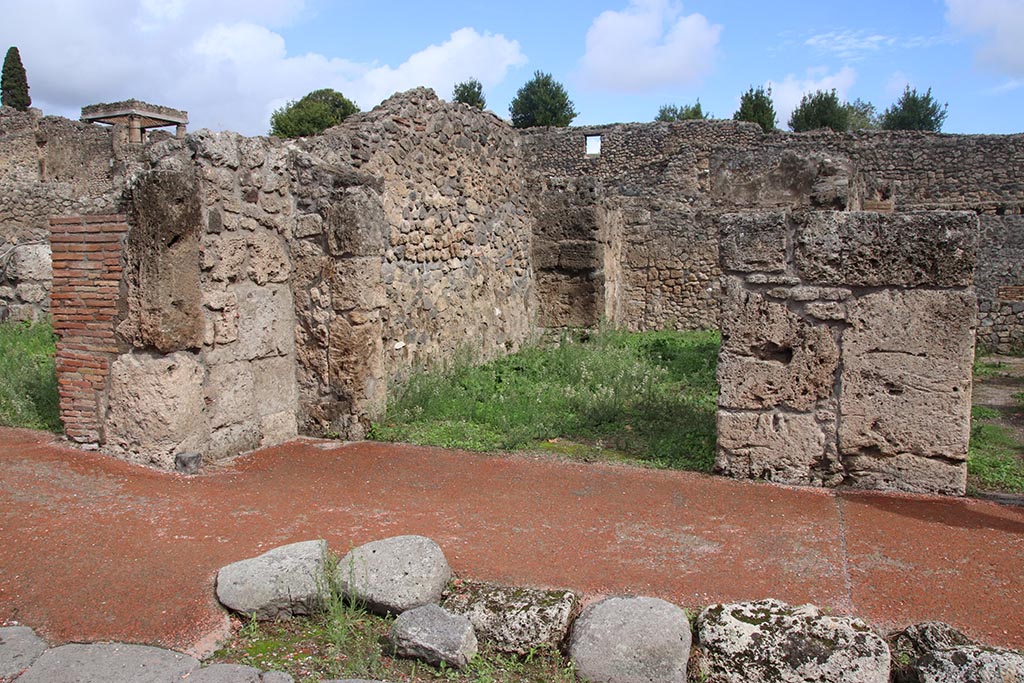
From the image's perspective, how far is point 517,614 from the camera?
10.7 ft

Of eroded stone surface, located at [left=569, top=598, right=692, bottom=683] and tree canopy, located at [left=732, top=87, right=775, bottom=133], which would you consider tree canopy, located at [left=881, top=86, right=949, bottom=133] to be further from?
eroded stone surface, located at [left=569, top=598, right=692, bottom=683]

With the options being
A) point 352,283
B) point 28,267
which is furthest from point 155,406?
point 28,267

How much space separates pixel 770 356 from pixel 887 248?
92 cm

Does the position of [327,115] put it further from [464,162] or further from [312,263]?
[312,263]

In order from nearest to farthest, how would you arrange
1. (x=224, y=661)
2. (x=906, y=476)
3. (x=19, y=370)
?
(x=224, y=661) → (x=906, y=476) → (x=19, y=370)

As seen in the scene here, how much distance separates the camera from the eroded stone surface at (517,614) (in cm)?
320

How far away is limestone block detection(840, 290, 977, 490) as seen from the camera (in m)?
4.68

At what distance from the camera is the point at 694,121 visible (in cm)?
2573

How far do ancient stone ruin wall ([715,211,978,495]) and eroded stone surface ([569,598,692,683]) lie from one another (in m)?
2.18

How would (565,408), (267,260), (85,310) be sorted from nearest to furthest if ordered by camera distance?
(85,310)
(267,260)
(565,408)

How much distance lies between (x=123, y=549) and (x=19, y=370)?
4.25 meters

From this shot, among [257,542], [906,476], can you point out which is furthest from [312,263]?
[906,476]

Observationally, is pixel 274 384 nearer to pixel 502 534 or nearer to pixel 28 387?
pixel 28 387

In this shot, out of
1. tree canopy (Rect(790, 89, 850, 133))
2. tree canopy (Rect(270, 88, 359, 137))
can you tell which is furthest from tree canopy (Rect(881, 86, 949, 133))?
tree canopy (Rect(270, 88, 359, 137))
